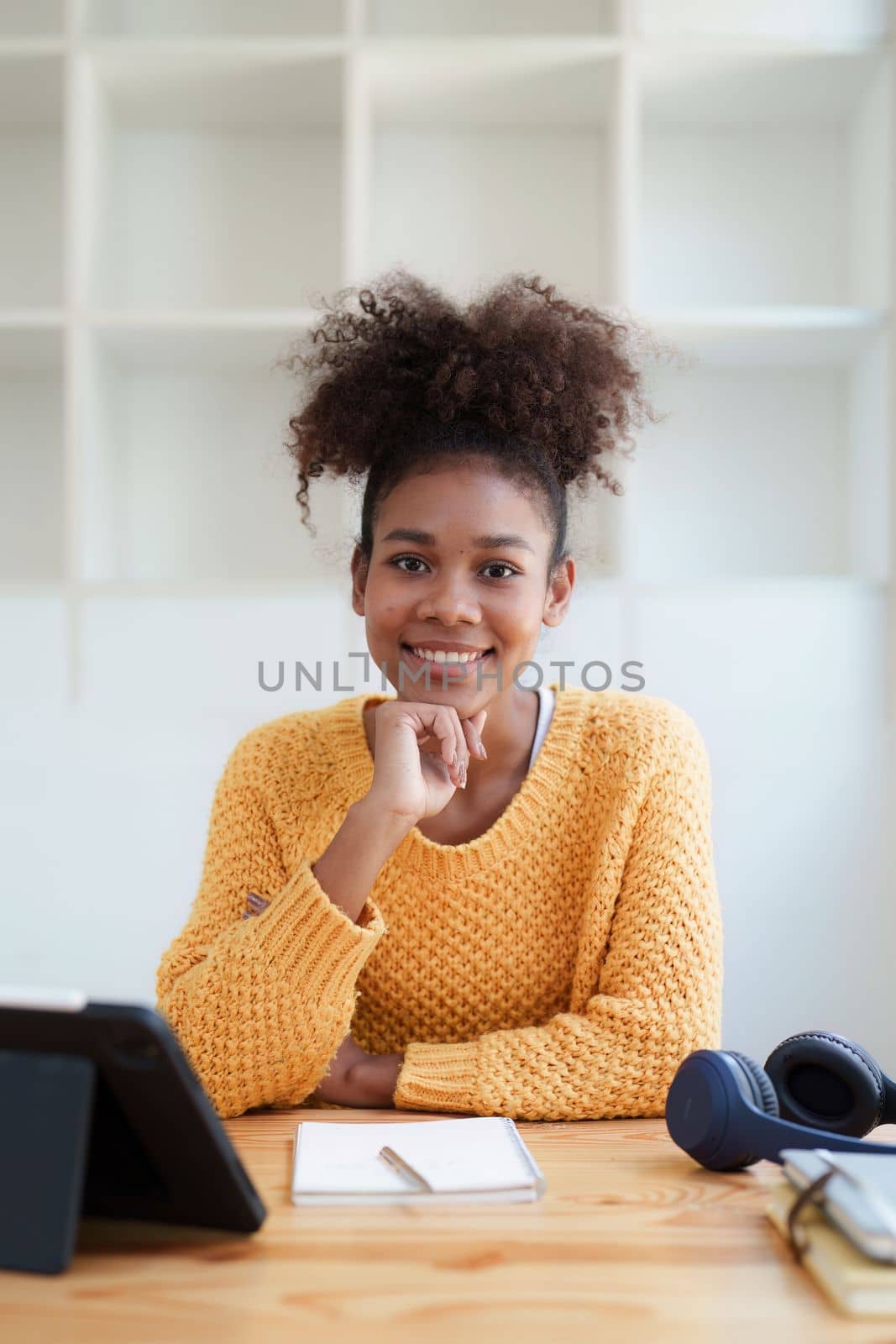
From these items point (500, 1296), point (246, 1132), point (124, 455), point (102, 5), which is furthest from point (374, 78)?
point (500, 1296)

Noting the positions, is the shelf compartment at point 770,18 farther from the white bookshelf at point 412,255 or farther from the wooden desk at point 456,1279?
the wooden desk at point 456,1279

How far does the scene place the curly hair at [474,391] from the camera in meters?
1.48

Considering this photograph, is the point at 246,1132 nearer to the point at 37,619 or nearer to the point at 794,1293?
the point at 794,1293

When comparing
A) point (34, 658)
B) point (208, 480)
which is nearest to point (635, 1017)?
point (34, 658)

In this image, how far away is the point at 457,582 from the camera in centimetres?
145

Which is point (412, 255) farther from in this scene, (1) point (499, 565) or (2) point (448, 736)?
(2) point (448, 736)

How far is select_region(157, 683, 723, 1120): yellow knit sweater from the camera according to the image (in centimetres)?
119

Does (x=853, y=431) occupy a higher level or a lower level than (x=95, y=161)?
lower

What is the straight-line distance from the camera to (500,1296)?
26.5 inches

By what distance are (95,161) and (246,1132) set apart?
6.69 feet

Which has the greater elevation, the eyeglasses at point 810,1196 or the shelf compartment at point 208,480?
the shelf compartment at point 208,480

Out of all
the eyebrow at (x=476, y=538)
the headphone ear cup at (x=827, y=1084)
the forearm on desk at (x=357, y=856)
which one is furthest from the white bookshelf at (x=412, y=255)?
the headphone ear cup at (x=827, y=1084)

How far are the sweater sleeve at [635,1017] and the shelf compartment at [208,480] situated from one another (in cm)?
128

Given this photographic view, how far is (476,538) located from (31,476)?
146 centimetres
